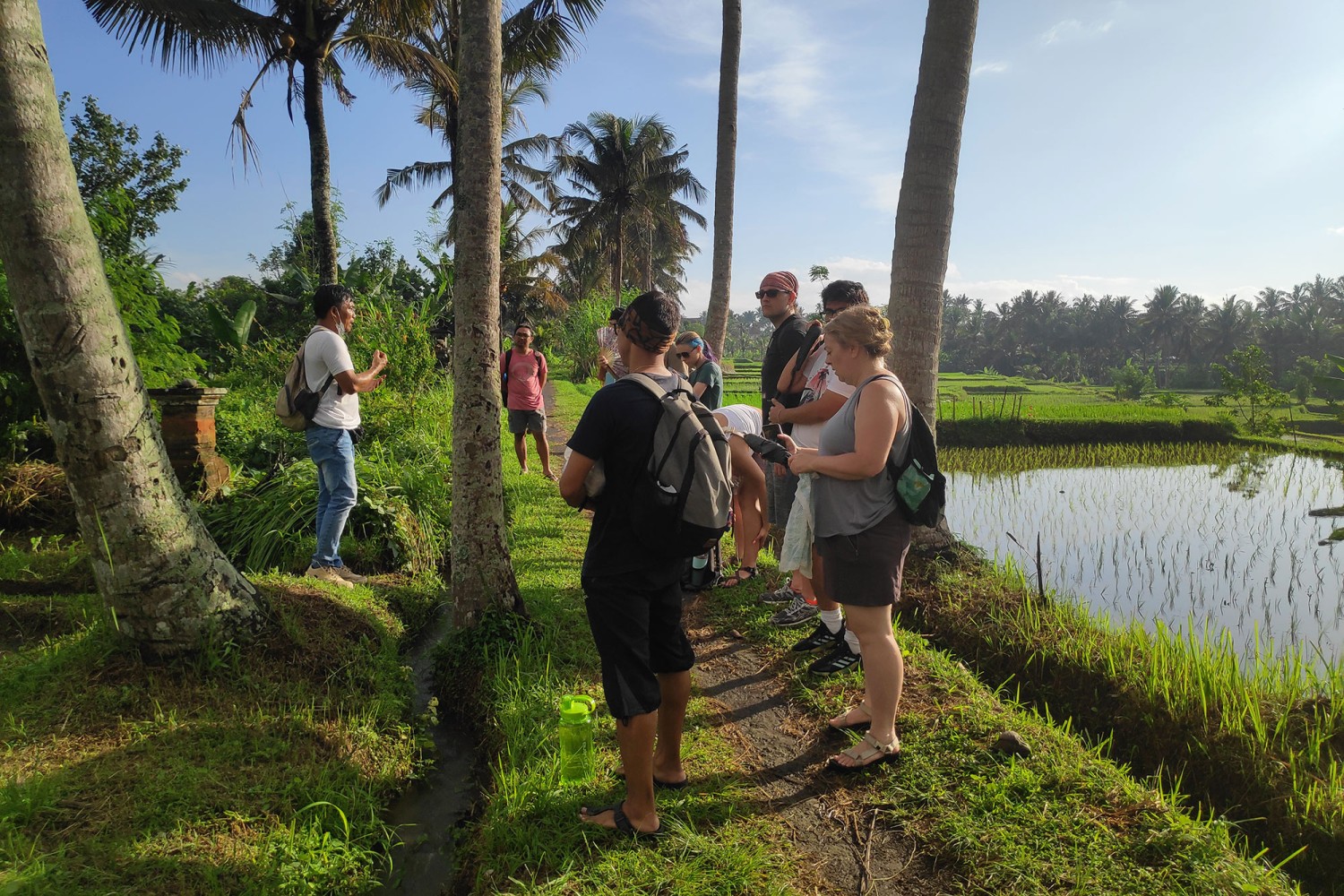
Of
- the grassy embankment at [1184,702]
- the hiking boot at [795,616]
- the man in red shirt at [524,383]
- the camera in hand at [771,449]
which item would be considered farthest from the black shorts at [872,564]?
the man in red shirt at [524,383]

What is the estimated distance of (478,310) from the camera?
3.61 metres

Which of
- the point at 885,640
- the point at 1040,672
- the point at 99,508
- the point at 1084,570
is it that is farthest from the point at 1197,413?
the point at 99,508

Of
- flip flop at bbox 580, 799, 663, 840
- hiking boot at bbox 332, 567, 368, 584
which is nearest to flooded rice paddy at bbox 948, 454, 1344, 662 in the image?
flip flop at bbox 580, 799, 663, 840

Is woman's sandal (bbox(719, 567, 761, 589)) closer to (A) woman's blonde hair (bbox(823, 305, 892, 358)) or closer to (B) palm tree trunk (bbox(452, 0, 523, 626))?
(B) palm tree trunk (bbox(452, 0, 523, 626))

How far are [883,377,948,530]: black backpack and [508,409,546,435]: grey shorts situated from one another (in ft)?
17.1

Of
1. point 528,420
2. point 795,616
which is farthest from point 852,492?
point 528,420

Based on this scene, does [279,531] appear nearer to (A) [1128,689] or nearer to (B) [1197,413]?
(A) [1128,689]

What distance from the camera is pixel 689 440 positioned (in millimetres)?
2129

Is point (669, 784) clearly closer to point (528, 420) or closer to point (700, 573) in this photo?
point (700, 573)

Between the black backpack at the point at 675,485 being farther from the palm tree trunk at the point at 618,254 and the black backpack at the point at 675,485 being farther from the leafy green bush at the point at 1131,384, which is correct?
the leafy green bush at the point at 1131,384

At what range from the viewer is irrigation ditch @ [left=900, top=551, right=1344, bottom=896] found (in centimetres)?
271

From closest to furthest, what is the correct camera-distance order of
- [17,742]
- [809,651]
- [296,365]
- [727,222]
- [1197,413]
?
[17,742] < [809,651] < [296,365] < [727,222] < [1197,413]

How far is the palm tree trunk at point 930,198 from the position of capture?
5.03 metres

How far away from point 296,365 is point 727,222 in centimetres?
624
